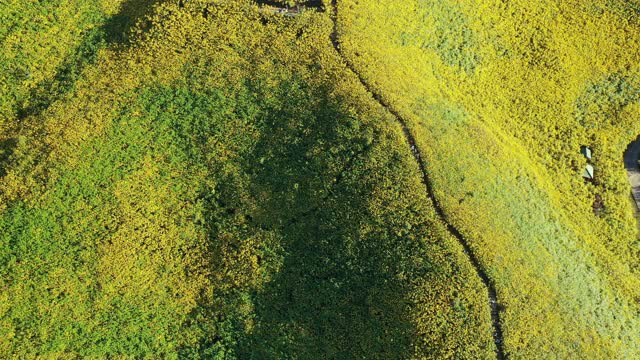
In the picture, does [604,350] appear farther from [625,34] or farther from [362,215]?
[625,34]

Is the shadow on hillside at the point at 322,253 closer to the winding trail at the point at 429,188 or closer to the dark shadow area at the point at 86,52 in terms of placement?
the winding trail at the point at 429,188

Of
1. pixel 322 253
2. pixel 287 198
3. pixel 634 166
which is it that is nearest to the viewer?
pixel 322 253

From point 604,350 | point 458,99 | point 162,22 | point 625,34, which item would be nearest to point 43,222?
point 162,22

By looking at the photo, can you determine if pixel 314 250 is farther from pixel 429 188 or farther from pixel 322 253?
pixel 429 188

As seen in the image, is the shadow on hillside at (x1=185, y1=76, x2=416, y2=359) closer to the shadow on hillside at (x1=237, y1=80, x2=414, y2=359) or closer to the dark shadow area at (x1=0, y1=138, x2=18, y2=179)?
the shadow on hillside at (x1=237, y1=80, x2=414, y2=359)

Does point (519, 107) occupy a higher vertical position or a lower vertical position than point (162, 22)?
higher

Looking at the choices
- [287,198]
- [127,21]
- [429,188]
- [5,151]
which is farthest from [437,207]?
[5,151]
